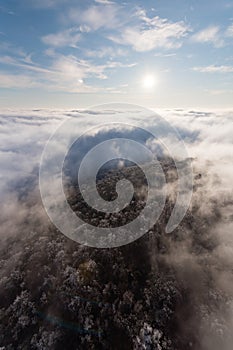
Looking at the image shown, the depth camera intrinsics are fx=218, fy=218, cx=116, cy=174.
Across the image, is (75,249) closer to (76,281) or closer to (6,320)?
(76,281)

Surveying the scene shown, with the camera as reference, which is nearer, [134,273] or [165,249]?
[134,273]

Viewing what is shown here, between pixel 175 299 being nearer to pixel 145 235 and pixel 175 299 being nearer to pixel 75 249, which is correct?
pixel 145 235

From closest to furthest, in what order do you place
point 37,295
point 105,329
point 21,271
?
point 105,329 < point 37,295 < point 21,271

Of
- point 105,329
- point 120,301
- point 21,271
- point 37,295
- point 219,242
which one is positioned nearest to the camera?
point 105,329

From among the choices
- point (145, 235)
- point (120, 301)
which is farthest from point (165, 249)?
point (120, 301)

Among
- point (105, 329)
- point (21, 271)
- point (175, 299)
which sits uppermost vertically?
point (175, 299)

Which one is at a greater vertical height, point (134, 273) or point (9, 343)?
point (134, 273)
